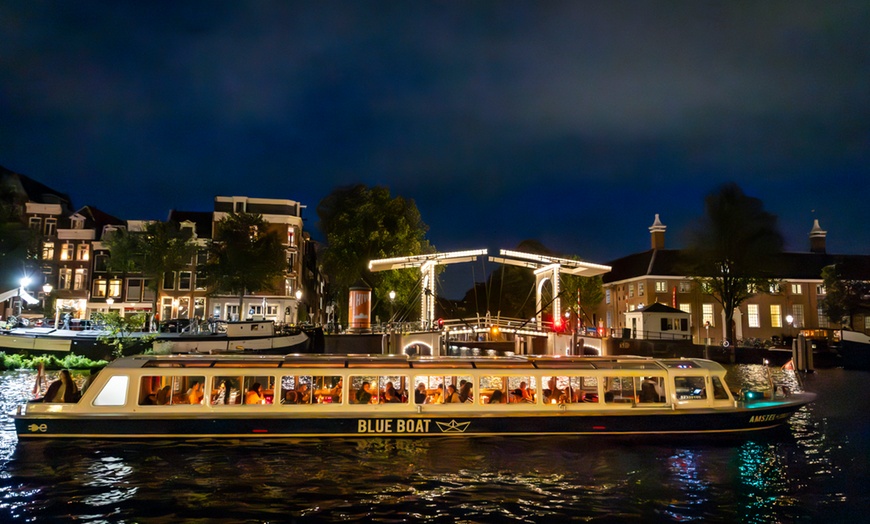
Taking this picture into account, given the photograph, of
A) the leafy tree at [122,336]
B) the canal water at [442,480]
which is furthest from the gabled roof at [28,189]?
the canal water at [442,480]

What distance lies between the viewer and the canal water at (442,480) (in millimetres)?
12094

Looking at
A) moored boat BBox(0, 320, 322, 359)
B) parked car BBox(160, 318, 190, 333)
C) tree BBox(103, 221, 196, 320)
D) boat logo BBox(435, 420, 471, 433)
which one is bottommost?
boat logo BBox(435, 420, 471, 433)

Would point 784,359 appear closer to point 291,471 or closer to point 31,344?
point 291,471

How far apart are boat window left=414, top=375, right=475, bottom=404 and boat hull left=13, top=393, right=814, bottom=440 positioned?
1.96ft

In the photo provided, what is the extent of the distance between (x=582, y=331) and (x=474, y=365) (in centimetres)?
3403

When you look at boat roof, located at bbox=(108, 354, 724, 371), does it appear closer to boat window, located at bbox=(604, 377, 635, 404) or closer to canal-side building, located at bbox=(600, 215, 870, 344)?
boat window, located at bbox=(604, 377, 635, 404)

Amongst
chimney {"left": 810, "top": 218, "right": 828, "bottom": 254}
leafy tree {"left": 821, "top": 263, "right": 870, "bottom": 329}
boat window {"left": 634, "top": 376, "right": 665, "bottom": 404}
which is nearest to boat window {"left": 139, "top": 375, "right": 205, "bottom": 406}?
boat window {"left": 634, "top": 376, "right": 665, "bottom": 404}

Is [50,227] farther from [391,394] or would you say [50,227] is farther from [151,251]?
[391,394]

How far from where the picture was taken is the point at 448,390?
18922 millimetres

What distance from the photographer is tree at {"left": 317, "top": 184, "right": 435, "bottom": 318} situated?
188 feet

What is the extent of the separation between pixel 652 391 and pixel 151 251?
48898mm

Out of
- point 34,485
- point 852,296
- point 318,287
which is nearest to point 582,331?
point 852,296

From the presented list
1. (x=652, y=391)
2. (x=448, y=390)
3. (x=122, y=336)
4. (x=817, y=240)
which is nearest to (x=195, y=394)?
(x=448, y=390)

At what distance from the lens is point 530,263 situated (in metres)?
46.8
